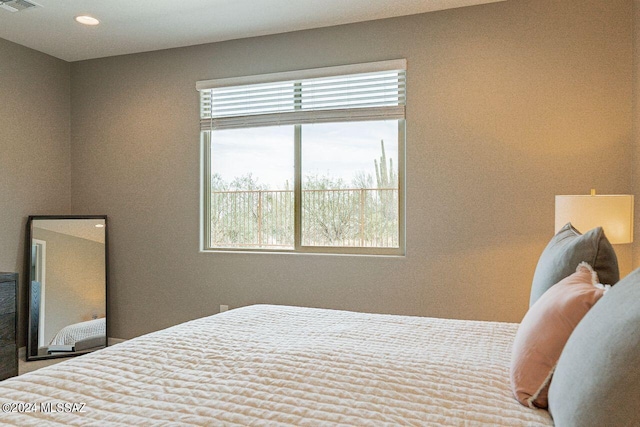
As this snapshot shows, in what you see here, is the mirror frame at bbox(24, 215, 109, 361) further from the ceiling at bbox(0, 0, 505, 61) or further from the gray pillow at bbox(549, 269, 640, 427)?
the gray pillow at bbox(549, 269, 640, 427)

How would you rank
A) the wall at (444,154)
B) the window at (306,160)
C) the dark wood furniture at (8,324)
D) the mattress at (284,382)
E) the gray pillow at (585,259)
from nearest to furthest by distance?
the mattress at (284,382), the gray pillow at (585,259), the wall at (444,154), the dark wood furniture at (8,324), the window at (306,160)

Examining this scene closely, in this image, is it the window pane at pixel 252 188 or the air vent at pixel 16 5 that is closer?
the air vent at pixel 16 5

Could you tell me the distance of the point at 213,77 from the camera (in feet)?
13.3

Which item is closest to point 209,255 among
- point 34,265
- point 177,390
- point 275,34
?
point 34,265

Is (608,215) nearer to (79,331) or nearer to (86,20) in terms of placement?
(86,20)

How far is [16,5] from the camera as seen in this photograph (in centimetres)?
321

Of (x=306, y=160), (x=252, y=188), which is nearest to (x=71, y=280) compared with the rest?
(x=252, y=188)

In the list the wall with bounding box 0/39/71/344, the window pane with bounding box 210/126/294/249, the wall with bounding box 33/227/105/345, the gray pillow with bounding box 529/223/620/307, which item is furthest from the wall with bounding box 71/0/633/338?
the gray pillow with bounding box 529/223/620/307

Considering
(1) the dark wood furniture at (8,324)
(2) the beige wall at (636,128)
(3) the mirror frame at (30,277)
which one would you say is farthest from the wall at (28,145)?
(2) the beige wall at (636,128)

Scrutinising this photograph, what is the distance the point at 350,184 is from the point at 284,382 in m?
2.58

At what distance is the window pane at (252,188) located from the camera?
3975 millimetres

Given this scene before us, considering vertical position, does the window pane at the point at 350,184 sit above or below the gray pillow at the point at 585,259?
above

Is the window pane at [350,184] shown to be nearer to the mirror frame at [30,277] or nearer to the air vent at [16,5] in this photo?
the mirror frame at [30,277]

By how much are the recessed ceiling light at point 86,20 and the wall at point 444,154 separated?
2.20ft
